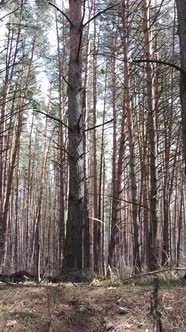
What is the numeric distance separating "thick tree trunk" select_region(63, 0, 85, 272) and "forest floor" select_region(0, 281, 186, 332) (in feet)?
5.15

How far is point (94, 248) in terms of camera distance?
1397cm

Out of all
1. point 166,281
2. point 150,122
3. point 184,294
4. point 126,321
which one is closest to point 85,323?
point 126,321

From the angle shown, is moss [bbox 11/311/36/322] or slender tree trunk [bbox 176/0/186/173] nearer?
moss [bbox 11/311/36/322]

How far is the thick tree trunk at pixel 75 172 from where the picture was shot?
4.20 meters

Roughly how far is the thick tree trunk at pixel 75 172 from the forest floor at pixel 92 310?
157cm

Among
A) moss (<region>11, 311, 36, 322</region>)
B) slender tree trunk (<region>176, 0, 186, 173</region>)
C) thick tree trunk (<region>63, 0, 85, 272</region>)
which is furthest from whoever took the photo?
thick tree trunk (<region>63, 0, 85, 272</region>)

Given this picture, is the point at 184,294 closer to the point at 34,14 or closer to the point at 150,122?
the point at 150,122

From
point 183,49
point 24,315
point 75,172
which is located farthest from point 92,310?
point 75,172

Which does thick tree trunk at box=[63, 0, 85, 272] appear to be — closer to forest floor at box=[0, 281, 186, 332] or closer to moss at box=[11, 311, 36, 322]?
forest floor at box=[0, 281, 186, 332]

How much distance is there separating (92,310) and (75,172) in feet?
7.00

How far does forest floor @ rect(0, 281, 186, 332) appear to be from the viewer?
2182 mm

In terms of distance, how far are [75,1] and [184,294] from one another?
3.67m

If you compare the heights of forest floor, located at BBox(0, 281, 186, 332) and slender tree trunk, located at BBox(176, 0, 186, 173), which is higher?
slender tree trunk, located at BBox(176, 0, 186, 173)

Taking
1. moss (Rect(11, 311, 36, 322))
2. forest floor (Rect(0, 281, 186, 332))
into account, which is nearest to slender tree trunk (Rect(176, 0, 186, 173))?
forest floor (Rect(0, 281, 186, 332))
